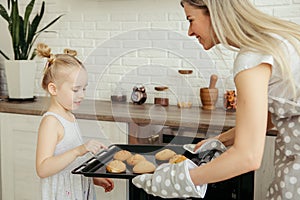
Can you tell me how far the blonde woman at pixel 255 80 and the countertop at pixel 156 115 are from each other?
44 centimetres

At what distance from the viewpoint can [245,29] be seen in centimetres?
112

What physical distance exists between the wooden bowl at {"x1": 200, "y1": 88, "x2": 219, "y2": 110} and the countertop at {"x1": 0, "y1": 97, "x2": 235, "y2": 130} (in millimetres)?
39

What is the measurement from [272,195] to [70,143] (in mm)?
681

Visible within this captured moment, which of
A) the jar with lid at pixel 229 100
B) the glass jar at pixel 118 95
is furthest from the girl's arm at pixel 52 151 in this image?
the jar with lid at pixel 229 100

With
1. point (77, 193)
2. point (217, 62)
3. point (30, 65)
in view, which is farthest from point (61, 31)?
point (77, 193)

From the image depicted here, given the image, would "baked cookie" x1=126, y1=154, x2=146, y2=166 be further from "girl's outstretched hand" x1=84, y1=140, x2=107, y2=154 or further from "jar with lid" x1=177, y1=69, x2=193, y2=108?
"jar with lid" x1=177, y1=69, x2=193, y2=108

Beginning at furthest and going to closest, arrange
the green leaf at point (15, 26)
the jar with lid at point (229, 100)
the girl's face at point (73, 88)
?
1. the green leaf at point (15, 26)
2. the jar with lid at point (229, 100)
3. the girl's face at point (73, 88)

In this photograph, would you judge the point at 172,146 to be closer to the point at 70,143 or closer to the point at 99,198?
the point at 70,143

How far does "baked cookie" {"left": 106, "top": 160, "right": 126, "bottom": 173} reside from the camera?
129 cm

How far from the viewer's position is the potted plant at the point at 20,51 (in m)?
2.58

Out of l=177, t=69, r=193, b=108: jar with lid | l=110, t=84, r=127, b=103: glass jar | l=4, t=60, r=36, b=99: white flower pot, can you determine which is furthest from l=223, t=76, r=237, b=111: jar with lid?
l=4, t=60, r=36, b=99: white flower pot

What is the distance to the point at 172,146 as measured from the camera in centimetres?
145

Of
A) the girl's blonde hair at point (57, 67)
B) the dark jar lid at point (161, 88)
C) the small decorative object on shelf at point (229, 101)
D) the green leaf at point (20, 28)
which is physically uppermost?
the green leaf at point (20, 28)

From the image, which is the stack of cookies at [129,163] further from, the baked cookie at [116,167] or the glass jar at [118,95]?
the glass jar at [118,95]
